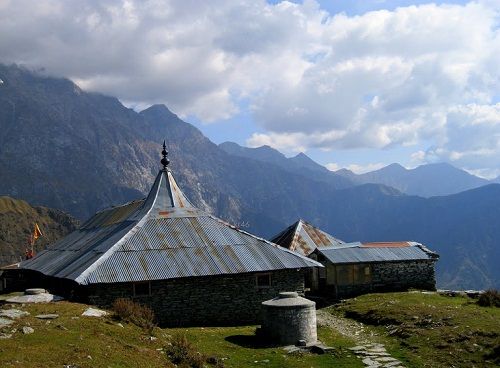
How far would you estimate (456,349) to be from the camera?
67.8 ft

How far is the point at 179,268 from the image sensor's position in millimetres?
28422

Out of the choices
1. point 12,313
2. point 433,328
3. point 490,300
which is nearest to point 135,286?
point 12,313

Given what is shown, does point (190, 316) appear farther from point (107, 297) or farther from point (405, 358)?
point (405, 358)

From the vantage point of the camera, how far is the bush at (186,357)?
18156 millimetres

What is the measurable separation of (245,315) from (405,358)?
10652 mm

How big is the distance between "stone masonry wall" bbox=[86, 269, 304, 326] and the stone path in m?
3.59

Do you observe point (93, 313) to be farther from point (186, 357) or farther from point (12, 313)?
point (186, 357)

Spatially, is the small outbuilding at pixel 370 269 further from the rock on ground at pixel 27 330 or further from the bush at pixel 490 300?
the rock on ground at pixel 27 330

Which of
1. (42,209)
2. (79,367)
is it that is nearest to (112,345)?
(79,367)

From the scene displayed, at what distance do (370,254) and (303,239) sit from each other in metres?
8.98

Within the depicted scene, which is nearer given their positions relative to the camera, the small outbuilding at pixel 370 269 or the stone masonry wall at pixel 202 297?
the stone masonry wall at pixel 202 297

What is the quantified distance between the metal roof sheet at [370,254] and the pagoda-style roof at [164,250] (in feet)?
31.2

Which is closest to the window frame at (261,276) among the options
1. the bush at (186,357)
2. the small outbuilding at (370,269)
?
the bush at (186,357)

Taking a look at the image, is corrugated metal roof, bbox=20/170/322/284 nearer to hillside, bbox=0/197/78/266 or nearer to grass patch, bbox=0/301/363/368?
grass patch, bbox=0/301/363/368
